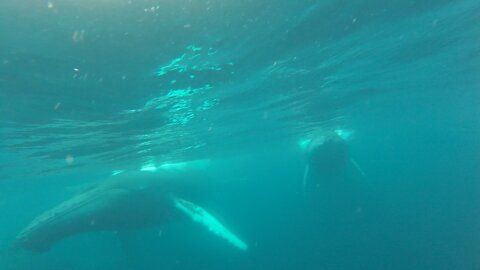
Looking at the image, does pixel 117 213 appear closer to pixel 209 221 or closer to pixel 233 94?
pixel 209 221

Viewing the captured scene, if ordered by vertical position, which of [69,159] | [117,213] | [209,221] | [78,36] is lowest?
[209,221]

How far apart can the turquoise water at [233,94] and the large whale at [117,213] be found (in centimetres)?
188

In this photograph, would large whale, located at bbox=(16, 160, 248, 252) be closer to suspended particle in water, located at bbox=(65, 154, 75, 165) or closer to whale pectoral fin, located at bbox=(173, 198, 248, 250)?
whale pectoral fin, located at bbox=(173, 198, 248, 250)

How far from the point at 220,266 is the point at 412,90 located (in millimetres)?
19343

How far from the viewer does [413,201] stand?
2975 centimetres

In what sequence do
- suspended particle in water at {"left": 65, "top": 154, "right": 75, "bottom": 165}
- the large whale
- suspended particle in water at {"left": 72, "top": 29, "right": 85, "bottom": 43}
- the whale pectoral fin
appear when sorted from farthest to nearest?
suspended particle in water at {"left": 65, "top": 154, "right": 75, "bottom": 165} < the whale pectoral fin < the large whale < suspended particle in water at {"left": 72, "top": 29, "right": 85, "bottom": 43}

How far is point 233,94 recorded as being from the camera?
16.7m

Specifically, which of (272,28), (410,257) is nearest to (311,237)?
(410,257)

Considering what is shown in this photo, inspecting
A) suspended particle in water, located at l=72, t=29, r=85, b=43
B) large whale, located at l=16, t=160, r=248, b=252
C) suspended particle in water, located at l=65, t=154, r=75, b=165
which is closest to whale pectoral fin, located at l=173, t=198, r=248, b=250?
large whale, located at l=16, t=160, r=248, b=252

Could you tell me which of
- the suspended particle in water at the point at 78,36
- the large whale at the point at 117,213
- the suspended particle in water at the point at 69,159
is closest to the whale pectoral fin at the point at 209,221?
the large whale at the point at 117,213

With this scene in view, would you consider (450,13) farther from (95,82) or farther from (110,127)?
(110,127)

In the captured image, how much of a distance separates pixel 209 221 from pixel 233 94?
575cm

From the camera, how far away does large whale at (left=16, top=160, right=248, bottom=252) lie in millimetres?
13508

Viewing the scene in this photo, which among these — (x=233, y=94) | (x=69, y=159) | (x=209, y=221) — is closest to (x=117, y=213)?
(x=209, y=221)
